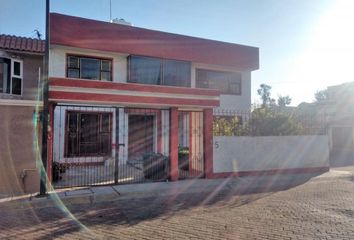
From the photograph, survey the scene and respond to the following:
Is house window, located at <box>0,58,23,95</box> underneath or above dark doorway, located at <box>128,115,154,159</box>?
above

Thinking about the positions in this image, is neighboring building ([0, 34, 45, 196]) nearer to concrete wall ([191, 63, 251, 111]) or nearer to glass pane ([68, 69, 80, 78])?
glass pane ([68, 69, 80, 78])

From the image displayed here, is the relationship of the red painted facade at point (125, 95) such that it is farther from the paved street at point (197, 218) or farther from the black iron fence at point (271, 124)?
the paved street at point (197, 218)

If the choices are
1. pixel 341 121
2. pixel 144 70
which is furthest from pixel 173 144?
pixel 341 121

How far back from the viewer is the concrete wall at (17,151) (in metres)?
8.42

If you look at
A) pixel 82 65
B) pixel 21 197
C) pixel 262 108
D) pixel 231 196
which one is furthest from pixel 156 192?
pixel 82 65

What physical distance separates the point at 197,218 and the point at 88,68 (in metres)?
11.1

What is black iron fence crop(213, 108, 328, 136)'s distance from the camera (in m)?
12.8

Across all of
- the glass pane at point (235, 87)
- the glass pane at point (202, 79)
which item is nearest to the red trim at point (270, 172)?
the glass pane at point (235, 87)

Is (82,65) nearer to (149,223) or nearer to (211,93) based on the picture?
(211,93)

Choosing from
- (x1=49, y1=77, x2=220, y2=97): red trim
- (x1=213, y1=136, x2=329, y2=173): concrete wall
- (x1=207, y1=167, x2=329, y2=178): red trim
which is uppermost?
(x1=49, y1=77, x2=220, y2=97): red trim

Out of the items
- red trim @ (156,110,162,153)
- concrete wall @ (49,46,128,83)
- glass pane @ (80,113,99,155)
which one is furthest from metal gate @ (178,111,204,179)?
concrete wall @ (49,46,128,83)

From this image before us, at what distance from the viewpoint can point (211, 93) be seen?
10.9 m

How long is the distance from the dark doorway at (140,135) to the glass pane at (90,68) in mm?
2864

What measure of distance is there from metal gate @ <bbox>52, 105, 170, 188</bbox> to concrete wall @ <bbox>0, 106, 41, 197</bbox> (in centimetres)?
144
